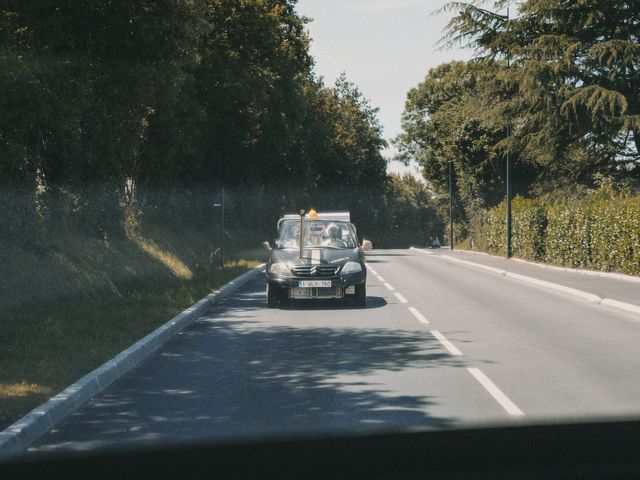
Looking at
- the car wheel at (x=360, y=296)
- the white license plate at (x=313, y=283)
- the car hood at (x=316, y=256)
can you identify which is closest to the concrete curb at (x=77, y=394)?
the white license plate at (x=313, y=283)

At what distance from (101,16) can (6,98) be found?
185 centimetres

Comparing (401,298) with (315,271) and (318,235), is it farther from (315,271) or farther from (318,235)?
(315,271)

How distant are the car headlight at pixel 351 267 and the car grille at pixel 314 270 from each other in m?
0.18

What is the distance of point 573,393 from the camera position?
272 inches

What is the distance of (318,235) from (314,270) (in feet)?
4.59

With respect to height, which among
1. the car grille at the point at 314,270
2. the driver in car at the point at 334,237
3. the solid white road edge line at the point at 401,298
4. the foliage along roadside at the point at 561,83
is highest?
the foliage along roadside at the point at 561,83

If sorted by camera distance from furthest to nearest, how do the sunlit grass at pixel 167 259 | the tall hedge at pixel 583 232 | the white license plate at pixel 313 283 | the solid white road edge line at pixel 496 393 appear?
the sunlit grass at pixel 167 259
the tall hedge at pixel 583 232
the white license plate at pixel 313 283
the solid white road edge line at pixel 496 393

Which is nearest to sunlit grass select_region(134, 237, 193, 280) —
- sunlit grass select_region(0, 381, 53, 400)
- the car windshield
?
the car windshield

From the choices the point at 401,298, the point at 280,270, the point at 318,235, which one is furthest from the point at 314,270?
Answer: the point at 401,298

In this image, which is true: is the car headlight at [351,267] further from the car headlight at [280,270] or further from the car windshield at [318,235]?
the car headlight at [280,270]

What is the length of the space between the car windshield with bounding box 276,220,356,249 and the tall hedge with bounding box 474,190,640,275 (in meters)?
8.11

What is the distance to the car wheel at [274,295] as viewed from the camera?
1523cm

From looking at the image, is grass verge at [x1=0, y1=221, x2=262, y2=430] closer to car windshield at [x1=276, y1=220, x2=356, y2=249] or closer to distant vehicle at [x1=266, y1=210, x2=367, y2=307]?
distant vehicle at [x1=266, y1=210, x2=367, y2=307]

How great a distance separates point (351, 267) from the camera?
15.2 m
